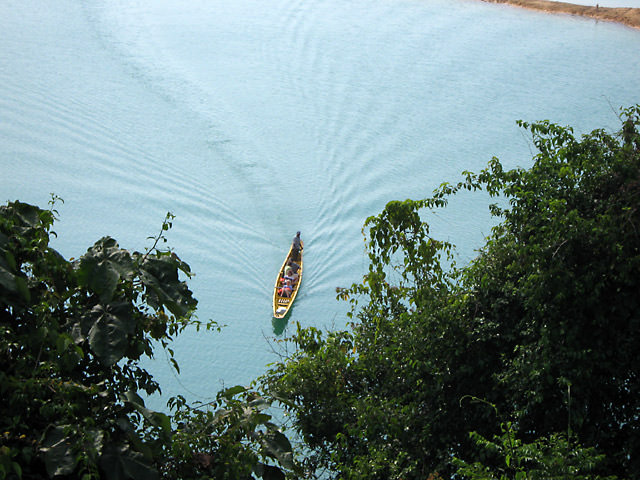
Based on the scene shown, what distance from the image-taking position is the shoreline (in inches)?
688

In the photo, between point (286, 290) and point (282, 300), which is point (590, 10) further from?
point (282, 300)

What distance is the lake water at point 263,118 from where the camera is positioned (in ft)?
30.5

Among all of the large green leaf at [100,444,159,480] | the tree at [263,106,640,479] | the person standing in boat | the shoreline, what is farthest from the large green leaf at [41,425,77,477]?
the shoreline

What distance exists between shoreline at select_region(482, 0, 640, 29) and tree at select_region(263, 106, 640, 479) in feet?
50.8

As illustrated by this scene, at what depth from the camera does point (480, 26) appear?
667 inches

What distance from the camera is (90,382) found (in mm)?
2891

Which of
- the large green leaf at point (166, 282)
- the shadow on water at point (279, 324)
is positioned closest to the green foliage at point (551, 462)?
the large green leaf at point (166, 282)

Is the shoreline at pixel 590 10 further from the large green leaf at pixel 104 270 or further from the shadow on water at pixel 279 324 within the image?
the large green leaf at pixel 104 270

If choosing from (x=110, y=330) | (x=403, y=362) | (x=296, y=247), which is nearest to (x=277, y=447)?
(x=110, y=330)

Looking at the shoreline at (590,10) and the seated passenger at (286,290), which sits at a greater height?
the shoreline at (590,10)

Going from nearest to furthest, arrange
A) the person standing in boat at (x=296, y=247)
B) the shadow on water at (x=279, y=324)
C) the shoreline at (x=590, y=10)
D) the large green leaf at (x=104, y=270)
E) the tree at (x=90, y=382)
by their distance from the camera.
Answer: the tree at (x=90, y=382) < the large green leaf at (x=104, y=270) < the shadow on water at (x=279, y=324) < the person standing in boat at (x=296, y=247) < the shoreline at (x=590, y=10)

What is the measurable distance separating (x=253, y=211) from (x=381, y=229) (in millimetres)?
5747

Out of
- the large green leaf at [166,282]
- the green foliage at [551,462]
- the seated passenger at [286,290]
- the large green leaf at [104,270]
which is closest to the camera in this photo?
the green foliage at [551,462]

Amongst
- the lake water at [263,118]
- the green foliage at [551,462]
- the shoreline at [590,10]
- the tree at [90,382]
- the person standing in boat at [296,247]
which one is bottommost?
the green foliage at [551,462]
